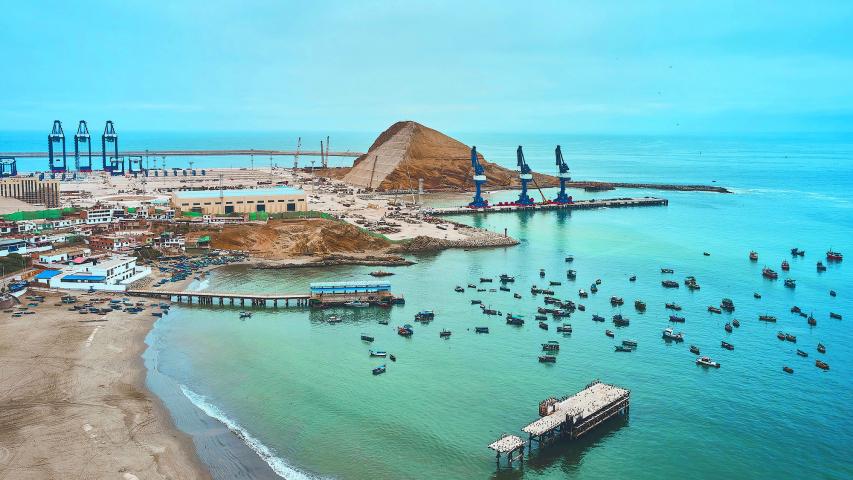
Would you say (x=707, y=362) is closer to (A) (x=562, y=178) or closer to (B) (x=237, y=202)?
(B) (x=237, y=202)

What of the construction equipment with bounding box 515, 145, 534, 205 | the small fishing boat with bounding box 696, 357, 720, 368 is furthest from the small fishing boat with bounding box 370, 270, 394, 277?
the construction equipment with bounding box 515, 145, 534, 205

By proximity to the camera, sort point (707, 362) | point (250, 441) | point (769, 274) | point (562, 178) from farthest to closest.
Result: point (562, 178), point (769, 274), point (707, 362), point (250, 441)

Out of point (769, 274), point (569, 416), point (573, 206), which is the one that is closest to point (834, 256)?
point (769, 274)

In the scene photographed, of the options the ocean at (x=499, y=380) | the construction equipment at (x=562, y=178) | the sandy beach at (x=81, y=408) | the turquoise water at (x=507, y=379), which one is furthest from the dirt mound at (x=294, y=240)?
the construction equipment at (x=562, y=178)

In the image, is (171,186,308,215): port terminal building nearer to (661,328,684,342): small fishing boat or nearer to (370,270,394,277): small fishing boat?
(370,270,394,277): small fishing boat

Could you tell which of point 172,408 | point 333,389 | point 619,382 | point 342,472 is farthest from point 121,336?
point 619,382
